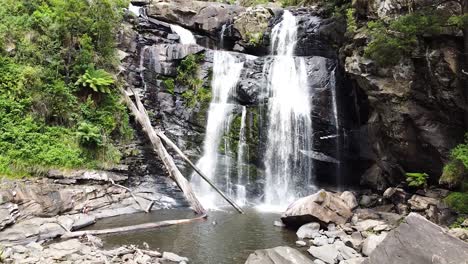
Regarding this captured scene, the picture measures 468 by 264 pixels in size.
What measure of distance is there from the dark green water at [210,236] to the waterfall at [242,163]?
3.25 m

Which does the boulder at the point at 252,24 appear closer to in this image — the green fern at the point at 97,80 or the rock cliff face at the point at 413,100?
the rock cliff face at the point at 413,100

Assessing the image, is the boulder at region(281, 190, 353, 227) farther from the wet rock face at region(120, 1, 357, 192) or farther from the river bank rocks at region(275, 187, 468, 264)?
the wet rock face at region(120, 1, 357, 192)

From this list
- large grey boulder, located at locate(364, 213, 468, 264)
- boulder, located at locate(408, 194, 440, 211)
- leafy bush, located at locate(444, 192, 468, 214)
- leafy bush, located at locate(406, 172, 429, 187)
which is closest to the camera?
large grey boulder, located at locate(364, 213, 468, 264)

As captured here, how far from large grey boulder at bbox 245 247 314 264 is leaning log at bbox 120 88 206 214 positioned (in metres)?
5.64

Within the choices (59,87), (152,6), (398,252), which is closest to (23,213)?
(59,87)

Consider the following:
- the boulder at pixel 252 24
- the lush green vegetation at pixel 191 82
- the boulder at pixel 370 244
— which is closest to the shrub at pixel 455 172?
the boulder at pixel 370 244

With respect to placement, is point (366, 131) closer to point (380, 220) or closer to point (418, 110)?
point (418, 110)

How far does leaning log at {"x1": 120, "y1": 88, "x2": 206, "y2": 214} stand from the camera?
45.9 feet

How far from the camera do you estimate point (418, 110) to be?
1342cm

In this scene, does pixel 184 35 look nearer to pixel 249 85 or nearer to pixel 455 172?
pixel 249 85

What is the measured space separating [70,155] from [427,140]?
Answer: 13314mm

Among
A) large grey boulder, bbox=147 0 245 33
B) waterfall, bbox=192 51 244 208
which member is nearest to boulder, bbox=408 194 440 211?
waterfall, bbox=192 51 244 208

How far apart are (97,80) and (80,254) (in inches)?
347

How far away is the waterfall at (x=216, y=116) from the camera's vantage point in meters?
17.2
